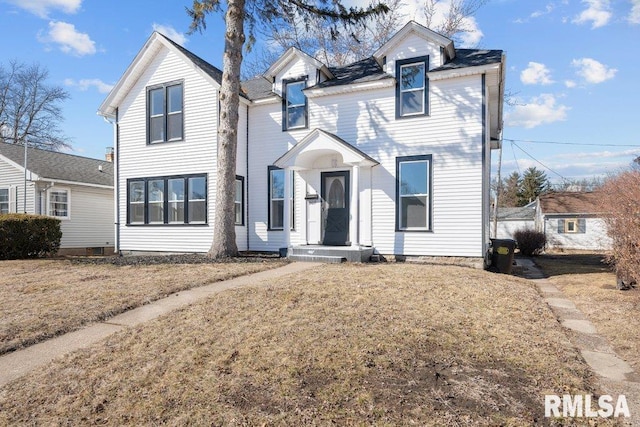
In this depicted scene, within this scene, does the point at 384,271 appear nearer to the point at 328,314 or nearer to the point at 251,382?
the point at 328,314

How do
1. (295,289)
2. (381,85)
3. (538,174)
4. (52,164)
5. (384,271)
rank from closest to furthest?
(295,289), (384,271), (381,85), (52,164), (538,174)

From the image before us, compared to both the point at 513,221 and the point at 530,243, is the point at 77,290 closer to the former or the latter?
the point at 530,243

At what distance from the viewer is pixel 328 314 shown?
5090 mm

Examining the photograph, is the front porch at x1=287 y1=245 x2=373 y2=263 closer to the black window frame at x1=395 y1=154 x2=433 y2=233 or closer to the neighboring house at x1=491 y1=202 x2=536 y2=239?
the black window frame at x1=395 y1=154 x2=433 y2=233

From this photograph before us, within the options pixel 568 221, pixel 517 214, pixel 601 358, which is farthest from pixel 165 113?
pixel 517 214

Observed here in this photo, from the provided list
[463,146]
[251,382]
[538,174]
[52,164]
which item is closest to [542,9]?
[463,146]

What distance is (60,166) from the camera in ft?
61.9

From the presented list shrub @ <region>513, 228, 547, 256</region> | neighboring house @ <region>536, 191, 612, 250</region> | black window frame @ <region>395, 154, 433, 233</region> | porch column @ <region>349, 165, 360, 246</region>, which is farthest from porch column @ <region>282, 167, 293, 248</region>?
neighboring house @ <region>536, 191, 612, 250</region>

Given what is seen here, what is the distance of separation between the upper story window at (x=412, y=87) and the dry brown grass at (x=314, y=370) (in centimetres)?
692

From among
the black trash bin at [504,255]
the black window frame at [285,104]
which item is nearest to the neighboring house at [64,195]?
the black window frame at [285,104]

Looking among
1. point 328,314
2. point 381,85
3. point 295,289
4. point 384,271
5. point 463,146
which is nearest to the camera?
point 328,314

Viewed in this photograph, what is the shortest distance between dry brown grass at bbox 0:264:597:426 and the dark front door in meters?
6.24

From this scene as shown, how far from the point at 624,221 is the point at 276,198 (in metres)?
8.92

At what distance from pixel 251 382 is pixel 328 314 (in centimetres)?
180
